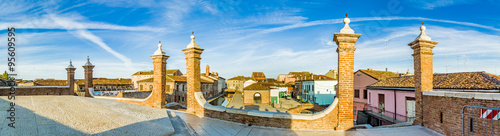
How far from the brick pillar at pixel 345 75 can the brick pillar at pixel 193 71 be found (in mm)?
5564

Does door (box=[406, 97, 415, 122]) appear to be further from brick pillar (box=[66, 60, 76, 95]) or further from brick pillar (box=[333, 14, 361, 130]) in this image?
brick pillar (box=[66, 60, 76, 95])

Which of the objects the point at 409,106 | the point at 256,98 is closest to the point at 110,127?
the point at 409,106

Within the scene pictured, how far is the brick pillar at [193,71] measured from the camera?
9.71m

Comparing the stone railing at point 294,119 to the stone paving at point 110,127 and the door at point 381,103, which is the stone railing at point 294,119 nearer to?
the stone paving at point 110,127

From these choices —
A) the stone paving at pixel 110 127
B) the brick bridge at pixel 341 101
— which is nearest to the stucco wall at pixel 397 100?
the brick bridge at pixel 341 101

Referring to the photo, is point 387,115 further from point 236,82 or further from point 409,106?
point 236,82

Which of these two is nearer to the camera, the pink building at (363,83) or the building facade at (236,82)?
the pink building at (363,83)

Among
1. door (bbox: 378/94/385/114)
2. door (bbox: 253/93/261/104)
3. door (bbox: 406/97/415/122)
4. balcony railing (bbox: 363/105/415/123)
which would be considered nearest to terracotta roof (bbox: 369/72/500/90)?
door (bbox: 406/97/415/122)

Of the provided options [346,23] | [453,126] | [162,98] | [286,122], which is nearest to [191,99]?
[162,98]

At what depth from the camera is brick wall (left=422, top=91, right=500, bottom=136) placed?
19.6 feet

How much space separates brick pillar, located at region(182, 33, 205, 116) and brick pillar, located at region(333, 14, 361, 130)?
556cm

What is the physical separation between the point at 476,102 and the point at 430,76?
8.09 ft

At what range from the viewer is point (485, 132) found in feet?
19.8

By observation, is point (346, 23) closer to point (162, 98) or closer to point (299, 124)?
point (299, 124)
